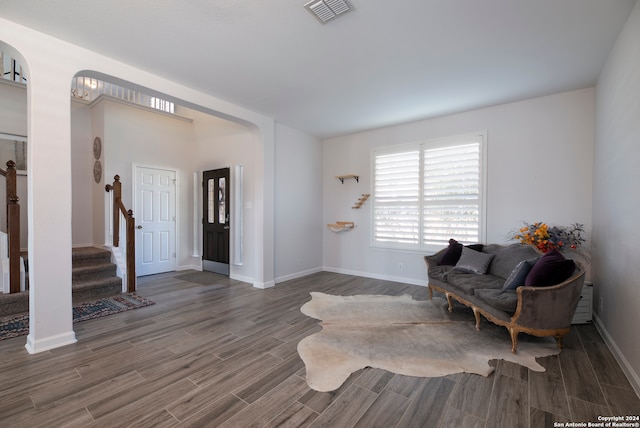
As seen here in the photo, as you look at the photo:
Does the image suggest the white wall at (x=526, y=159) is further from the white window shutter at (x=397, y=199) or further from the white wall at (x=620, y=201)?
the white wall at (x=620, y=201)

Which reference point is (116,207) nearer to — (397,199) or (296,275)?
(296,275)

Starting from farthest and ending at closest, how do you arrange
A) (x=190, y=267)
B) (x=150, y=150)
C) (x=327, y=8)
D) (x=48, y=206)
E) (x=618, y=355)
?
(x=190, y=267)
(x=150, y=150)
(x=48, y=206)
(x=618, y=355)
(x=327, y=8)

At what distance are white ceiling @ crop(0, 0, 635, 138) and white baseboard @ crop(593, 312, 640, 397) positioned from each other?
9.23ft

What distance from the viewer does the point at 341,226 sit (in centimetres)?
580

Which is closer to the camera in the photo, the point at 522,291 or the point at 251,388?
the point at 251,388

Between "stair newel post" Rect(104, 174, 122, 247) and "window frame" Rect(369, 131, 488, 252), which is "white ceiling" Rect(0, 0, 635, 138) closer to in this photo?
"window frame" Rect(369, 131, 488, 252)

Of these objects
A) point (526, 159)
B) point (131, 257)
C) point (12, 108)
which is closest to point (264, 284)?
point (131, 257)

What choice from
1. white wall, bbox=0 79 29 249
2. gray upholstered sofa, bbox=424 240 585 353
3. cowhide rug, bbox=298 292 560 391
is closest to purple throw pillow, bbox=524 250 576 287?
gray upholstered sofa, bbox=424 240 585 353

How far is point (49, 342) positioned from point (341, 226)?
4.40 metres

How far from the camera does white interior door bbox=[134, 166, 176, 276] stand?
5.68 metres

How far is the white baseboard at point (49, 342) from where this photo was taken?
8.54 ft

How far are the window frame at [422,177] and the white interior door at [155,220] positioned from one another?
4.25 meters

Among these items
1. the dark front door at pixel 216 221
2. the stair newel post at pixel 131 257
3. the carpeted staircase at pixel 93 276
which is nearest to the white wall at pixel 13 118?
the carpeted staircase at pixel 93 276

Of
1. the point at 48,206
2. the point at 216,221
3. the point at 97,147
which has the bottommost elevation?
the point at 216,221
